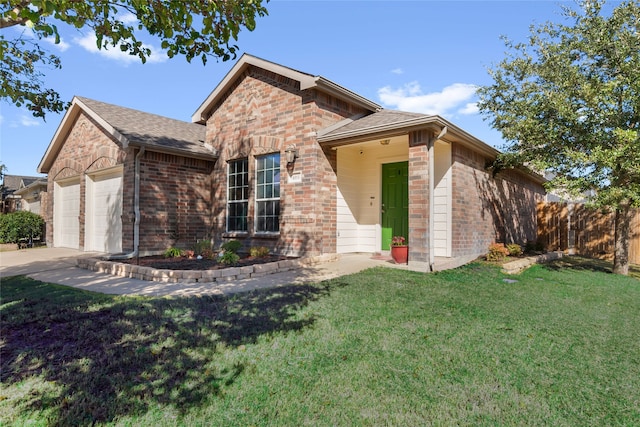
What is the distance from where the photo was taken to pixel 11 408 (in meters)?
2.46

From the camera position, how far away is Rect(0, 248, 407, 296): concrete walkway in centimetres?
578

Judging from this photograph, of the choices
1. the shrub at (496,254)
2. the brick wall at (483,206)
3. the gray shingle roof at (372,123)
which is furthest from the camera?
the shrub at (496,254)

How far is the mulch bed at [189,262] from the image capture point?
7461 mm

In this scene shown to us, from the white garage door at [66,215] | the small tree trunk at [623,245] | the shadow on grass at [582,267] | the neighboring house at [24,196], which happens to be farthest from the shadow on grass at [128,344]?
the neighboring house at [24,196]

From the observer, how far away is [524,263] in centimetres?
904

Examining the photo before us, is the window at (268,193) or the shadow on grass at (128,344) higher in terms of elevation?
the window at (268,193)

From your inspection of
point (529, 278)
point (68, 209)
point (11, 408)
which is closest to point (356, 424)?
point (11, 408)

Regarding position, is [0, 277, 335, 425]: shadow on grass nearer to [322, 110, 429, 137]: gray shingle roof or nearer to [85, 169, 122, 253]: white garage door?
[322, 110, 429, 137]: gray shingle roof

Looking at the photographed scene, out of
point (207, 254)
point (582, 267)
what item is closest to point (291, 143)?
point (207, 254)

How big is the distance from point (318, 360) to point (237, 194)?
7873 mm

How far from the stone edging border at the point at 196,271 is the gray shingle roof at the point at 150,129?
3.34 m

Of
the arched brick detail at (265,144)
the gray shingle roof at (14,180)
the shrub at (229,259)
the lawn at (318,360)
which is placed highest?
the gray shingle roof at (14,180)

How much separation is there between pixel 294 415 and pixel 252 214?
784 centimetres

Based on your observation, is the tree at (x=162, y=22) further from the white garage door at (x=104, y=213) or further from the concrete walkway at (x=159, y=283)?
the white garage door at (x=104, y=213)
